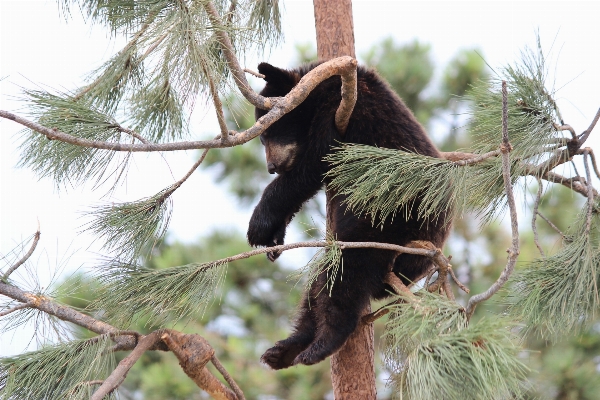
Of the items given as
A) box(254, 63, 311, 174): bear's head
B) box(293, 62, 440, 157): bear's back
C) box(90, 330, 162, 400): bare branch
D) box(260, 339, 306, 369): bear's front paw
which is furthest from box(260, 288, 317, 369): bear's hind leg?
box(293, 62, 440, 157): bear's back

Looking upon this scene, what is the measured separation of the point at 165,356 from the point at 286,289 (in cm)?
120

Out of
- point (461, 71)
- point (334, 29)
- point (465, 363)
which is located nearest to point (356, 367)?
point (465, 363)

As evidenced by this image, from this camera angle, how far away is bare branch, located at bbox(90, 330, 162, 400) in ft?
7.04

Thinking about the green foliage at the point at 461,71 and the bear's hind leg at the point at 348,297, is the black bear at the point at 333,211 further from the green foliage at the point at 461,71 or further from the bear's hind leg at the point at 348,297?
the green foliage at the point at 461,71

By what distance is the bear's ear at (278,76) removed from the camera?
10.2ft

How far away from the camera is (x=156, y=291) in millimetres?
2301

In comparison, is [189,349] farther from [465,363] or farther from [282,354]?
[465,363]

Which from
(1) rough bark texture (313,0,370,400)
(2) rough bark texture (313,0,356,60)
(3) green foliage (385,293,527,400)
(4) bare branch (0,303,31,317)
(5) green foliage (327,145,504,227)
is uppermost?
(2) rough bark texture (313,0,356,60)

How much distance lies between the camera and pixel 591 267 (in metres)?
2.42

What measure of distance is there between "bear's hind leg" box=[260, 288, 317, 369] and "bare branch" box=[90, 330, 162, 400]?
531 millimetres

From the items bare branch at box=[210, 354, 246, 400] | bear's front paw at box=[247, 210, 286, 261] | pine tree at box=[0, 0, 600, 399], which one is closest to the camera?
pine tree at box=[0, 0, 600, 399]

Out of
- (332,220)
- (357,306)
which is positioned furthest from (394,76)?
(357,306)

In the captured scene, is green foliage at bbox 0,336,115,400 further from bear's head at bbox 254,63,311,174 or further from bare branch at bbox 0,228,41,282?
bear's head at bbox 254,63,311,174

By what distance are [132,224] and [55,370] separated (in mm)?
670
